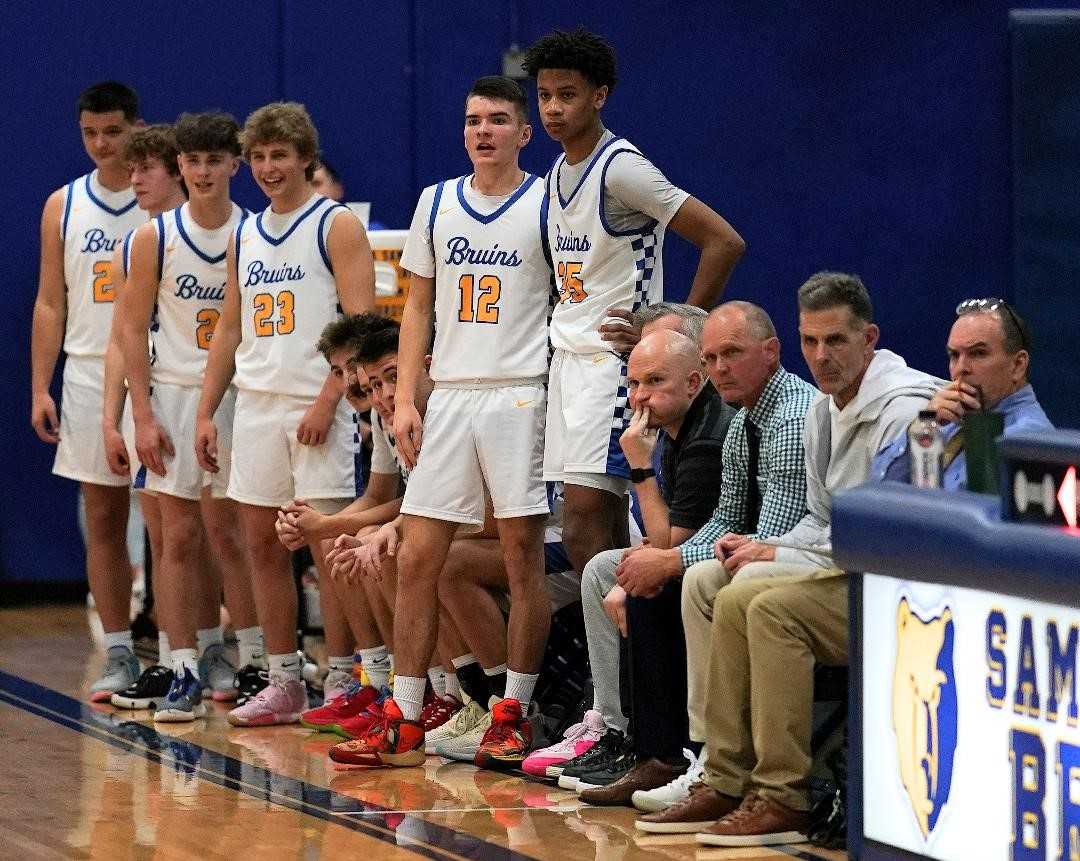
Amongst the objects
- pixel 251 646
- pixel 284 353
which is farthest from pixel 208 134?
pixel 251 646

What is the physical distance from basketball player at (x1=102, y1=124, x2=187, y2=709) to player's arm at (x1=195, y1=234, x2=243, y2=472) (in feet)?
1.61

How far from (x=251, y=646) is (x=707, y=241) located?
2419 millimetres

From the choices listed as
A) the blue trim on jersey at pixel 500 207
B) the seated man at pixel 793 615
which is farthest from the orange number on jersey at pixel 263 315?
the seated man at pixel 793 615

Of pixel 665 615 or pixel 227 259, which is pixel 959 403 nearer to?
pixel 665 615

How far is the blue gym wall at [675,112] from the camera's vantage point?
9.70 m

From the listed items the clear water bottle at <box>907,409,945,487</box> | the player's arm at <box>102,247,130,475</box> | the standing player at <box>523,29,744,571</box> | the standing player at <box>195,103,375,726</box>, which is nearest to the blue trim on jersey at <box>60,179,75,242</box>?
the player's arm at <box>102,247,130,475</box>

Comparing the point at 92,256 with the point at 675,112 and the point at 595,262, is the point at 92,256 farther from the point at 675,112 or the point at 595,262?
the point at 675,112

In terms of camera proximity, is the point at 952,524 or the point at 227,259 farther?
the point at 227,259

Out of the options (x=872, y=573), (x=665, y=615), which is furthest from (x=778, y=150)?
(x=872, y=573)

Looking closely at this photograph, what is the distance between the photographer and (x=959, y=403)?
4.61 meters

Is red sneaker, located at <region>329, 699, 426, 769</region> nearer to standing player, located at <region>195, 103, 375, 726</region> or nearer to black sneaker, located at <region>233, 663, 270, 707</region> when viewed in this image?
standing player, located at <region>195, 103, 375, 726</region>

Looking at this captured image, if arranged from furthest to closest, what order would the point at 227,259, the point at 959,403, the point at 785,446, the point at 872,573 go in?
the point at 227,259 → the point at 785,446 → the point at 959,403 → the point at 872,573

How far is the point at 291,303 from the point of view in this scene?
659cm

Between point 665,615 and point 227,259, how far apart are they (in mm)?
2457
